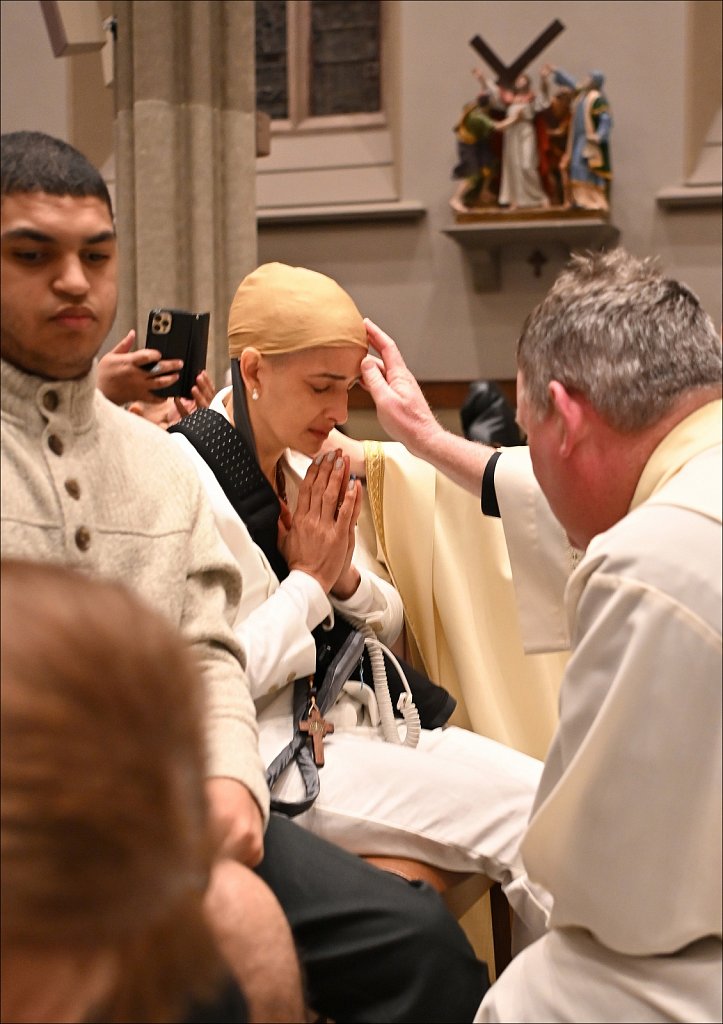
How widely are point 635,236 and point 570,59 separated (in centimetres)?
149

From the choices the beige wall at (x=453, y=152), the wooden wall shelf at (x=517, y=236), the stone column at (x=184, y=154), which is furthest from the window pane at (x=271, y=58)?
the stone column at (x=184, y=154)

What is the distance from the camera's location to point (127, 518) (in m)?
1.82

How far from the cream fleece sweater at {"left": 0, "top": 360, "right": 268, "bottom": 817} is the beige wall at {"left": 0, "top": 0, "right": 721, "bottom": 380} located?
867 centimetres

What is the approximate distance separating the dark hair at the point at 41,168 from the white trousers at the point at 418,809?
4.15 ft

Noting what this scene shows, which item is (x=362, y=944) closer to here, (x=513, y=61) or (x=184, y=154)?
(x=184, y=154)

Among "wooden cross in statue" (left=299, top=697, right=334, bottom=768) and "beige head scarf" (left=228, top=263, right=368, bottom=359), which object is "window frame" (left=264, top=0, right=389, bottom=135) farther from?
"wooden cross in statue" (left=299, top=697, right=334, bottom=768)

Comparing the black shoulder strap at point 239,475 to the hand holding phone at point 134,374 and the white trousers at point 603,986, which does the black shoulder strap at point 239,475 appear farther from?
the white trousers at point 603,986

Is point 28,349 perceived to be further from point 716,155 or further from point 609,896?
point 716,155

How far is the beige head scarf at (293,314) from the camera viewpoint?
3029 mm

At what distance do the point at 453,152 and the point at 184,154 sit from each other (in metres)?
3.94

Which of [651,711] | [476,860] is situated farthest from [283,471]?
[651,711]

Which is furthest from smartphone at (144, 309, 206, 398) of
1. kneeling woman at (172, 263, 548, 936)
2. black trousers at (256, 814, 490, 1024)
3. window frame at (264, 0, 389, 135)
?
window frame at (264, 0, 389, 135)

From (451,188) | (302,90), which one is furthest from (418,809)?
(302,90)

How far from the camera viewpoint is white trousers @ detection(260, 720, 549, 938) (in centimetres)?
253
